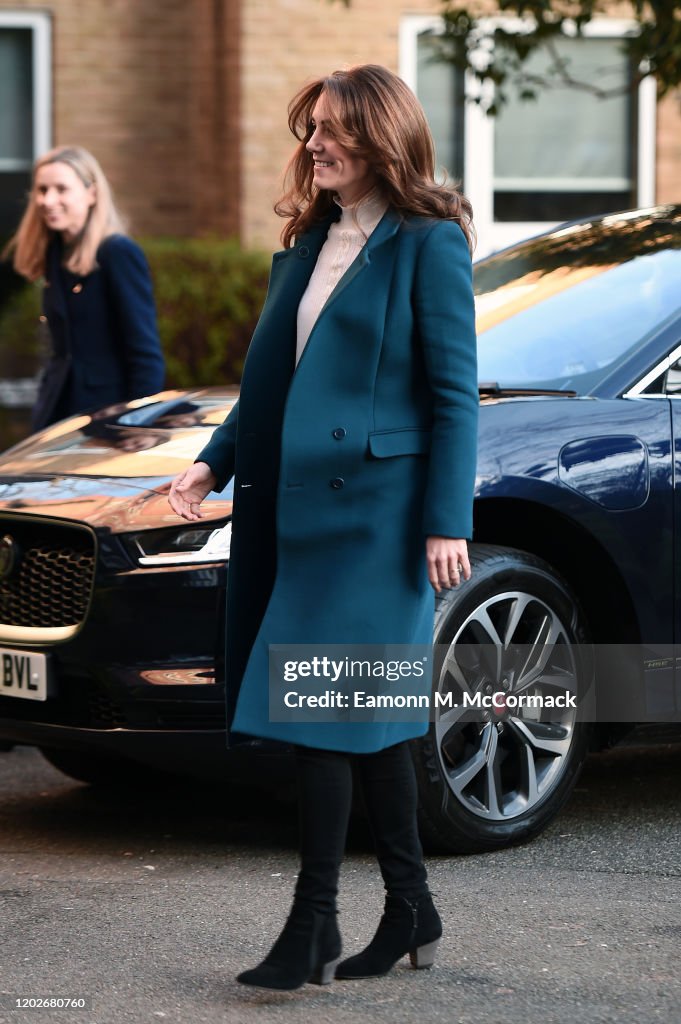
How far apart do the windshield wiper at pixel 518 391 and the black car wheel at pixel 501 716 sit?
0.47m

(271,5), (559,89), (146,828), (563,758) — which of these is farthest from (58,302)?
(559,89)

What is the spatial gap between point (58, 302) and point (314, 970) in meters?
3.59

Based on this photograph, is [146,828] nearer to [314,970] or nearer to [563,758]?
[563,758]

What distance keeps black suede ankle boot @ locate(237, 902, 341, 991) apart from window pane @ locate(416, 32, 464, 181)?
9931mm

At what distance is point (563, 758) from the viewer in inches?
179

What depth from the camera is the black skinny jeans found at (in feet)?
11.1

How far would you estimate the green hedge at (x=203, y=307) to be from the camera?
36.1 ft

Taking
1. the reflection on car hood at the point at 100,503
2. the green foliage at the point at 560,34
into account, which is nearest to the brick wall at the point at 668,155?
the green foliage at the point at 560,34

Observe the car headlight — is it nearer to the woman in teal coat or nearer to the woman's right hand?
the woman's right hand

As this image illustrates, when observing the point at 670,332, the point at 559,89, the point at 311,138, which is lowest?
the point at 670,332

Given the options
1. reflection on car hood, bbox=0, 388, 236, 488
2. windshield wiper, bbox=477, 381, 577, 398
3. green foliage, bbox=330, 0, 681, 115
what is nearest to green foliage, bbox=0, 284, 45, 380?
green foliage, bbox=330, 0, 681, 115

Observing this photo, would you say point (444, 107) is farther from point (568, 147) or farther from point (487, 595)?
point (487, 595)

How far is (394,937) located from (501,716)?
1015mm

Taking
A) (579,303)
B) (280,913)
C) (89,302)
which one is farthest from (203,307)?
(280,913)
